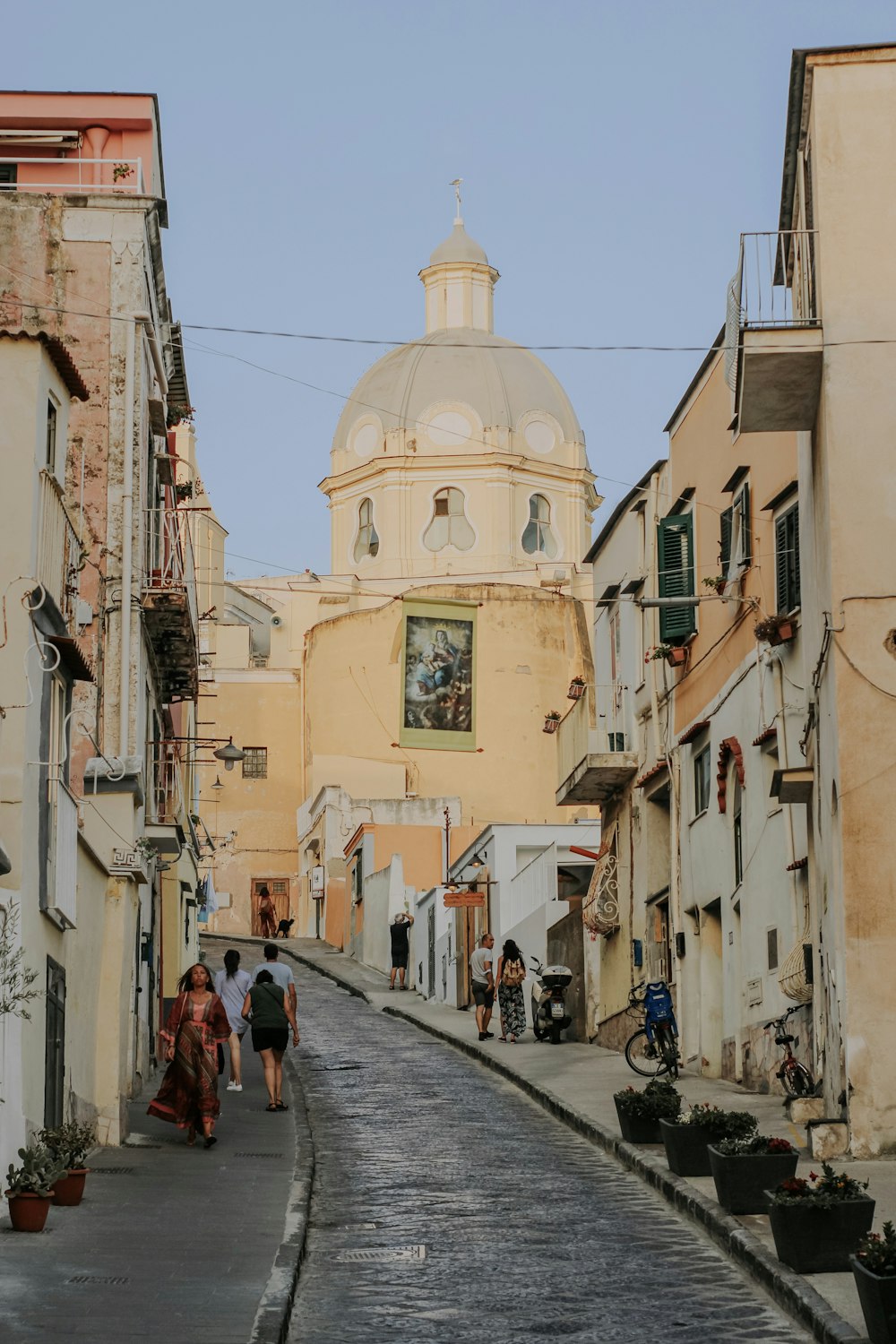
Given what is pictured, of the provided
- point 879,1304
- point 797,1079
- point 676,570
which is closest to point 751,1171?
point 879,1304

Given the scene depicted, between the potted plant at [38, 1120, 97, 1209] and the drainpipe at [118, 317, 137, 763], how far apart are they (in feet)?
24.8

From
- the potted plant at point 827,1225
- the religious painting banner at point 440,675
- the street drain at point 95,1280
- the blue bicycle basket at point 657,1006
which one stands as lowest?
the street drain at point 95,1280

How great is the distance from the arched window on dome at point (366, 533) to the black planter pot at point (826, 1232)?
52.6m

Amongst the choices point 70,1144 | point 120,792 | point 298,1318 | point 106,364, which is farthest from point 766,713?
point 298,1318

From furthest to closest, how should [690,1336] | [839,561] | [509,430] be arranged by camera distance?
[509,430] → [839,561] → [690,1336]

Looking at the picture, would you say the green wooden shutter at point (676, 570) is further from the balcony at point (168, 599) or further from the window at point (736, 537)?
the balcony at point (168, 599)

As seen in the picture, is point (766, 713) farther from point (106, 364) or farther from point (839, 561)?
point (106, 364)

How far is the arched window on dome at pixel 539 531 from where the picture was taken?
203 ft

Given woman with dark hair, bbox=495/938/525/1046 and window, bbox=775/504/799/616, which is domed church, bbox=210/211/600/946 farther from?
window, bbox=775/504/799/616

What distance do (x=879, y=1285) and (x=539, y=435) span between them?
55.3 m

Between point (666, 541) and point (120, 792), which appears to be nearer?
point (120, 792)

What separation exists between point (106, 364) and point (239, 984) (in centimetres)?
678

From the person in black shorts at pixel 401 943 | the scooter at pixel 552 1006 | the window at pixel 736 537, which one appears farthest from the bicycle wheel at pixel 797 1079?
the person in black shorts at pixel 401 943

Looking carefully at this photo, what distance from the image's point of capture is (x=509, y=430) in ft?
202
